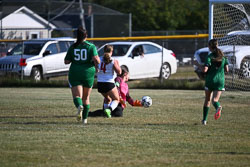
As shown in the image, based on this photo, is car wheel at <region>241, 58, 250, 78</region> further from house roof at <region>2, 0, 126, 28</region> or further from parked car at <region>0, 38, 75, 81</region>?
house roof at <region>2, 0, 126, 28</region>

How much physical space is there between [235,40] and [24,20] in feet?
121

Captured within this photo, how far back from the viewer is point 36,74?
22578 mm

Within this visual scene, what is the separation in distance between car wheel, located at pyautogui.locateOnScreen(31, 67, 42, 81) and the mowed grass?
29.1 ft

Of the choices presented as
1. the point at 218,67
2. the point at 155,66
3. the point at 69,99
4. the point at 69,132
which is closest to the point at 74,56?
the point at 69,132

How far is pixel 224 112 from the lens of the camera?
41.1ft

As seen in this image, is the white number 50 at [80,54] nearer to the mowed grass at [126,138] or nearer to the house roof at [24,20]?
the mowed grass at [126,138]

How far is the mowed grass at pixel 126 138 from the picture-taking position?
6.93 metres

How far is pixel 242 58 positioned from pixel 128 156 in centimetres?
1123

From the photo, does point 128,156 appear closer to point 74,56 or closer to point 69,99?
point 74,56

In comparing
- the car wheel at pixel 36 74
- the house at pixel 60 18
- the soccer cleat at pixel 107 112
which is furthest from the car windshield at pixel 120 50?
the house at pixel 60 18

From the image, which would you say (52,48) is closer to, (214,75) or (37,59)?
(37,59)

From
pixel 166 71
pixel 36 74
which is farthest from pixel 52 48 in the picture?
pixel 166 71

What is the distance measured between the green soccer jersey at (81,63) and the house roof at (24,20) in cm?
3889

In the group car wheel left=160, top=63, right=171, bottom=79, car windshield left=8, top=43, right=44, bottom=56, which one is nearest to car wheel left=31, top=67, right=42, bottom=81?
car windshield left=8, top=43, right=44, bottom=56
